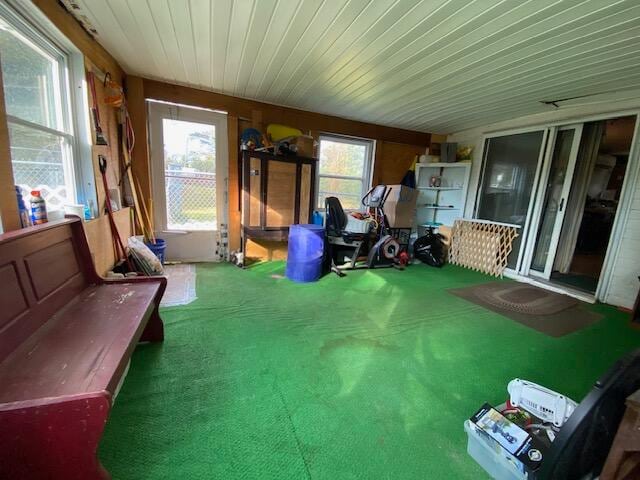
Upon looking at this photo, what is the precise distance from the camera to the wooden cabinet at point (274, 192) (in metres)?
3.69

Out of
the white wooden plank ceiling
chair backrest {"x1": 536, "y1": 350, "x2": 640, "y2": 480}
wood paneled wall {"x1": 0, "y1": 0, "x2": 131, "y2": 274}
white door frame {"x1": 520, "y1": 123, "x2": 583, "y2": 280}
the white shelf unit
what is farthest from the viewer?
the white shelf unit

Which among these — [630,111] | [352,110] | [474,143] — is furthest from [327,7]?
[474,143]

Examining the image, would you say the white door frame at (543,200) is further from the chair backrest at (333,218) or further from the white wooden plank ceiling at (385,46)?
the chair backrest at (333,218)

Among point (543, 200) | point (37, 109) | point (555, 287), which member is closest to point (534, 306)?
point (555, 287)

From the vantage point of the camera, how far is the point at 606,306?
3168 millimetres

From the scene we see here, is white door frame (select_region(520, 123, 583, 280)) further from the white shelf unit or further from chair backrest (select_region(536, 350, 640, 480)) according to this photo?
chair backrest (select_region(536, 350, 640, 480))

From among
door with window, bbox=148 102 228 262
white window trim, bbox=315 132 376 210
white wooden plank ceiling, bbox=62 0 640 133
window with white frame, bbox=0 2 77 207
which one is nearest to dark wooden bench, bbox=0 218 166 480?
window with white frame, bbox=0 2 77 207

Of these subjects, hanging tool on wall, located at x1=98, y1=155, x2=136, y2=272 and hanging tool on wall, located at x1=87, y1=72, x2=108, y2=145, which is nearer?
hanging tool on wall, located at x1=87, y1=72, x2=108, y2=145

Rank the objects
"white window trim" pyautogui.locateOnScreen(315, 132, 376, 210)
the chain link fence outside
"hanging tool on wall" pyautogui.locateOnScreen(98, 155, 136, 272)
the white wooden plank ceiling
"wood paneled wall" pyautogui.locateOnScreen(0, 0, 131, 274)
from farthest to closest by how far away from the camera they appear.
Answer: "white window trim" pyautogui.locateOnScreen(315, 132, 376, 210) < the chain link fence outside < "hanging tool on wall" pyautogui.locateOnScreen(98, 155, 136, 272) < the white wooden plank ceiling < "wood paneled wall" pyautogui.locateOnScreen(0, 0, 131, 274)

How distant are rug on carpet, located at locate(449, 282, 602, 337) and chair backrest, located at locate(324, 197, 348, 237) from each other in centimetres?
174

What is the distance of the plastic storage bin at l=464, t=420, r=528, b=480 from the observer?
109 centimetres

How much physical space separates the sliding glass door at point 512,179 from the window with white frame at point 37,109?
5.37m

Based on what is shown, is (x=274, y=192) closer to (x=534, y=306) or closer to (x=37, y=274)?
(x=37, y=274)

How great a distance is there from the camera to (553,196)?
3.82 meters
